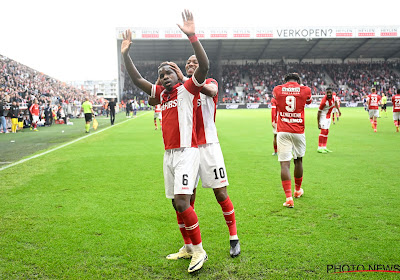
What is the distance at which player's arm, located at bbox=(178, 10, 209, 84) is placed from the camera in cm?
333

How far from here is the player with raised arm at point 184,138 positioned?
3404 mm

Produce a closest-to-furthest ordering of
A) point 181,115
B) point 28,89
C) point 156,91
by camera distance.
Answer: point 181,115, point 156,91, point 28,89

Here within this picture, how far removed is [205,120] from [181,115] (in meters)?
0.46

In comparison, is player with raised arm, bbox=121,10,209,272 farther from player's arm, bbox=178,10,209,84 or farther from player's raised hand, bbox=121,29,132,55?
player's raised hand, bbox=121,29,132,55

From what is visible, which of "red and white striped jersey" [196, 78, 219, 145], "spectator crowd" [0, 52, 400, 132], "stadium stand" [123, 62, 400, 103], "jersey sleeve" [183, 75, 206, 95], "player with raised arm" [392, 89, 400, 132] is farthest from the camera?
"stadium stand" [123, 62, 400, 103]

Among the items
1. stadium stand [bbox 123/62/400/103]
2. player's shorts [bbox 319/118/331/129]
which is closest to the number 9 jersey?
player's shorts [bbox 319/118/331/129]

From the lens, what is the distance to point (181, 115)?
3.54m

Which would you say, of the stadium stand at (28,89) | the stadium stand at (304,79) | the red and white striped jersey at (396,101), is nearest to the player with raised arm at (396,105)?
the red and white striped jersey at (396,101)

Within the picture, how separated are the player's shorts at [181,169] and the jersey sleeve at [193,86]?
0.59 m

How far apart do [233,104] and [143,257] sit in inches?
1959

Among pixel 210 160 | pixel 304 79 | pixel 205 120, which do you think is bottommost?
pixel 210 160

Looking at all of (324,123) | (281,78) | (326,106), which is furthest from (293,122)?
(281,78)

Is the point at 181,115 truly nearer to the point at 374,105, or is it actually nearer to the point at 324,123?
the point at 324,123

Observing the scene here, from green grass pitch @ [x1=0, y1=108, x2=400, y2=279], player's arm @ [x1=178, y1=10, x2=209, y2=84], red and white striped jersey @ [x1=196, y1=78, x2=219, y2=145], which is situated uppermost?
player's arm @ [x1=178, y1=10, x2=209, y2=84]
